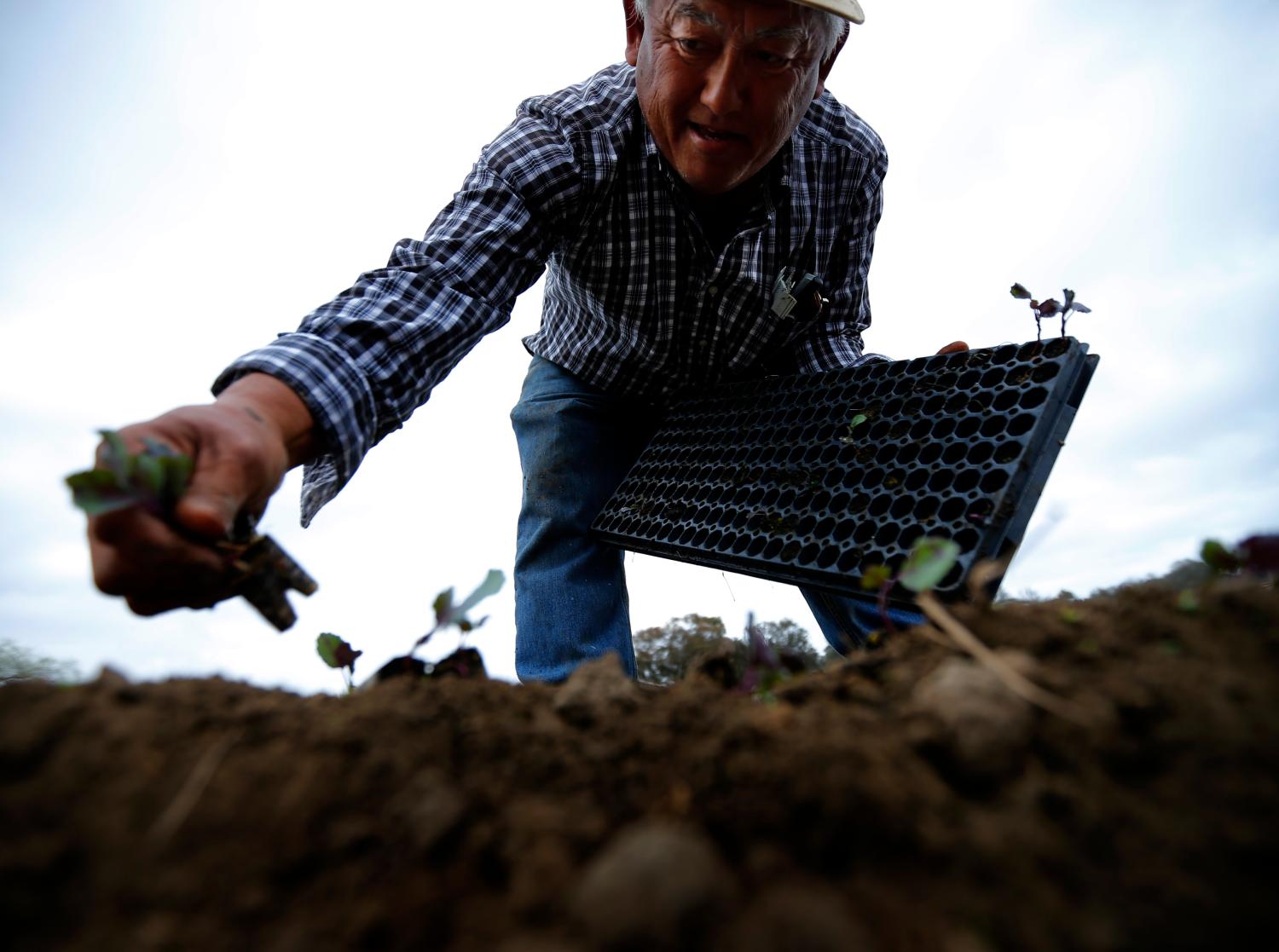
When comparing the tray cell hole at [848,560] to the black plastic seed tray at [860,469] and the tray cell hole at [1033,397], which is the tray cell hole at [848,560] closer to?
the black plastic seed tray at [860,469]

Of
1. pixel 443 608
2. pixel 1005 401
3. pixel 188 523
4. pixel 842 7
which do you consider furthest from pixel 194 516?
pixel 842 7

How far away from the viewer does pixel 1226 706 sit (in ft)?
2.13

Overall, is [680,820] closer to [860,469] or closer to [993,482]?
[993,482]

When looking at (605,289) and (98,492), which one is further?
(605,289)

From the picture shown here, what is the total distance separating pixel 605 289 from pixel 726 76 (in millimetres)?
747

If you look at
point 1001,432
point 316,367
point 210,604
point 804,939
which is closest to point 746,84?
point 1001,432

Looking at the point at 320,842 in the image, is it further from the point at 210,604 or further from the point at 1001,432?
the point at 1001,432

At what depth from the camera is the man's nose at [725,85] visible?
1.93 meters

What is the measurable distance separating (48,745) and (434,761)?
1.10 ft

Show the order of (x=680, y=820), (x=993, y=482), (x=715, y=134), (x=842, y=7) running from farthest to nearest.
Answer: (x=715, y=134), (x=842, y=7), (x=993, y=482), (x=680, y=820)

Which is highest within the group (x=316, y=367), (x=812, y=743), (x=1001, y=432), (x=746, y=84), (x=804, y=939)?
(x=746, y=84)

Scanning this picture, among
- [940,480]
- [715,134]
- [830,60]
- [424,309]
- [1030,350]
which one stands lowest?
[940,480]

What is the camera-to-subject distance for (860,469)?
1.80 metres

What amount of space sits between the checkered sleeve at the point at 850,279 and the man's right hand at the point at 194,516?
180cm
